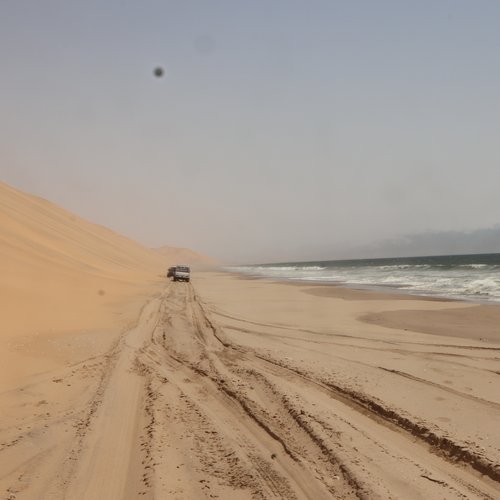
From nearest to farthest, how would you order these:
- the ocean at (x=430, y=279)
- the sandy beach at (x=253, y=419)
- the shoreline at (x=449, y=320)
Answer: the sandy beach at (x=253, y=419) → the shoreline at (x=449, y=320) → the ocean at (x=430, y=279)

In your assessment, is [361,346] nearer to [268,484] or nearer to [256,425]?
[256,425]

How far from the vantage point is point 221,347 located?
31.6 feet

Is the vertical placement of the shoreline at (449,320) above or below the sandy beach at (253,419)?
below

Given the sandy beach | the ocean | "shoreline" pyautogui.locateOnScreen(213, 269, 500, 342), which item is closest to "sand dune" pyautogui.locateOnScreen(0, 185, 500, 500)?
the sandy beach

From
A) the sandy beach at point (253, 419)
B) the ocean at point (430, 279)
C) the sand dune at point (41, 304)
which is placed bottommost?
the ocean at point (430, 279)

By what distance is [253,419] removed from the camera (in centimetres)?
520

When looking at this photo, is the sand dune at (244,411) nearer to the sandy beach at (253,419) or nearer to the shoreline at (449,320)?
the sandy beach at (253,419)

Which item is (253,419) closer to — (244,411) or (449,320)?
(244,411)

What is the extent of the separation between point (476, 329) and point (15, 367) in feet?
40.7

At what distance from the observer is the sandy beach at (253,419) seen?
3.76m

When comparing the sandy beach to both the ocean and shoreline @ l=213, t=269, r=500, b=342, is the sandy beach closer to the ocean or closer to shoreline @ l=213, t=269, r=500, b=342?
shoreline @ l=213, t=269, r=500, b=342

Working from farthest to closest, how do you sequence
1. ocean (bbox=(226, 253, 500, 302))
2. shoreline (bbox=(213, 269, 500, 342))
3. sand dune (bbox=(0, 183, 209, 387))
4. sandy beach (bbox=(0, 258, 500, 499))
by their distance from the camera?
ocean (bbox=(226, 253, 500, 302)) → shoreline (bbox=(213, 269, 500, 342)) → sand dune (bbox=(0, 183, 209, 387)) → sandy beach (bbox=(0, 258, 500, 499))

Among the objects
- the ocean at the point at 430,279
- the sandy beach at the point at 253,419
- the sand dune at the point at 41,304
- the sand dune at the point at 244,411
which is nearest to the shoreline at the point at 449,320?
the sand dune at the point at 244,411

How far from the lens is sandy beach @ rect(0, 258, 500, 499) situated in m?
3.76
